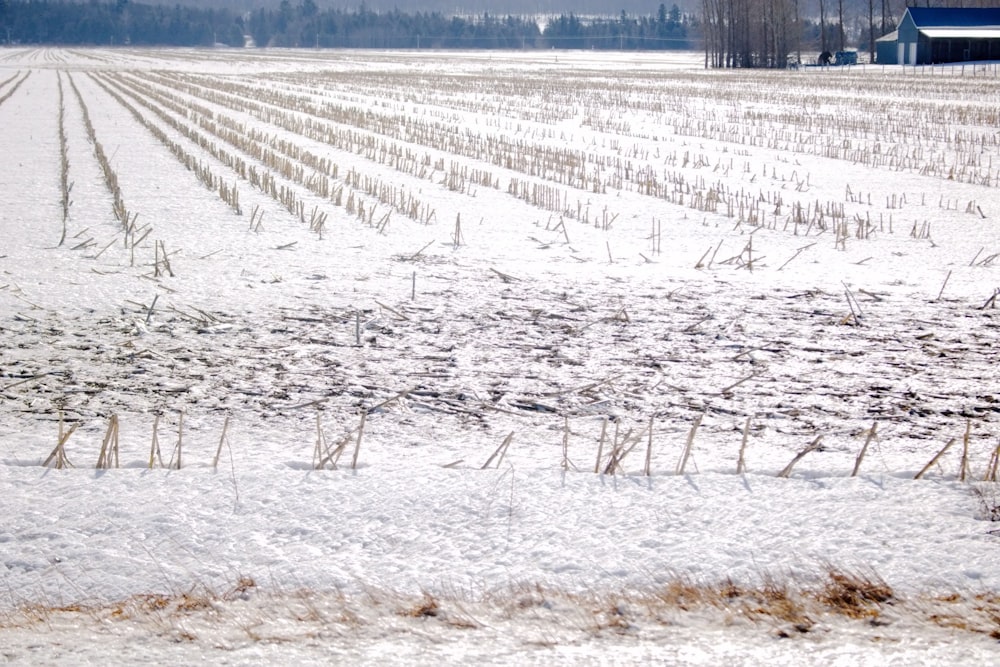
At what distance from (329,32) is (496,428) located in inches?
6748

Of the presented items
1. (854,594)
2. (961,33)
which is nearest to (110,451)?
(854,594)

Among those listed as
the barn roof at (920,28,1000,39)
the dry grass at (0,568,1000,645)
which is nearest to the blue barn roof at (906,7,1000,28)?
the barn roof at (920,28,1000,39)

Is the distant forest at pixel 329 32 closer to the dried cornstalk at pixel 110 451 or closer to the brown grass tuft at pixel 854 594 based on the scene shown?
the dried cornstalk at pixel 110 451

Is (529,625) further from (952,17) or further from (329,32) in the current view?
(329,32)

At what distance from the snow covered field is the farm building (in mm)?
58393

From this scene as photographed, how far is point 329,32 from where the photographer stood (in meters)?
166

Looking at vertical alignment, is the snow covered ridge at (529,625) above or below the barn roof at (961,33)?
below

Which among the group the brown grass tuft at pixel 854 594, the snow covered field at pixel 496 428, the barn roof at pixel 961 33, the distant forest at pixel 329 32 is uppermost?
the distant forest at pixel 329 32

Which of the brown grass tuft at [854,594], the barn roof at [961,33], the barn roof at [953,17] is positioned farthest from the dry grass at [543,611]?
the barn roof at [953,17]

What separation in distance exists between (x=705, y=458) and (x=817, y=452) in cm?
48

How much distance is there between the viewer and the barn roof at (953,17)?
64688mm

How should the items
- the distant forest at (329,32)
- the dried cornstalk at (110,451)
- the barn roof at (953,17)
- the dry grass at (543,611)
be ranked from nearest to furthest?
the dry grass at (543,611), the dried cornstalk at (110,451), the barn roof at (953,17), the distant forest at (329,32)

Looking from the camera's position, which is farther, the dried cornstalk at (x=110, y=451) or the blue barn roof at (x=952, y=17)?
the blue barn roof at (x=952, y=17)

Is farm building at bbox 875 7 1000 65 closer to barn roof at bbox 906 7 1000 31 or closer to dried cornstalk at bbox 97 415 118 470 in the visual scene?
barn roof at bbox 906 7 1000 31
